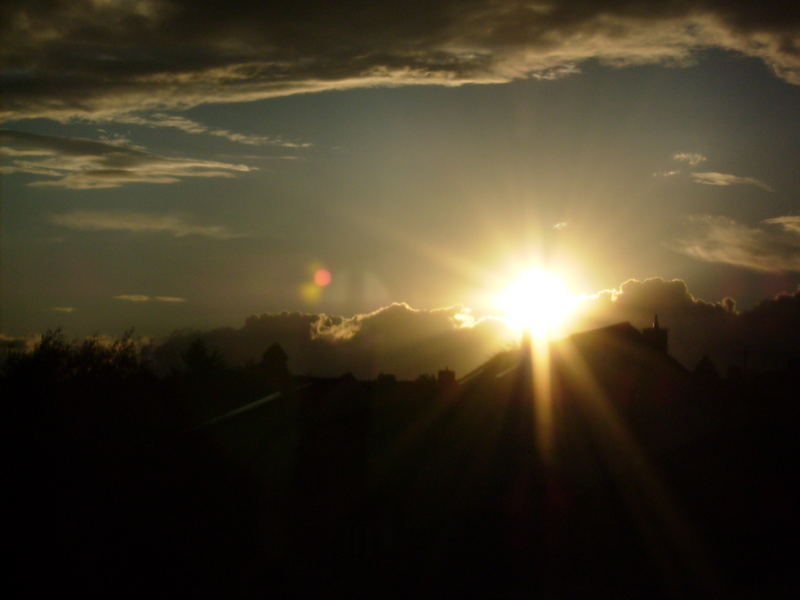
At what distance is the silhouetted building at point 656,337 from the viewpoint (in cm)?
3247

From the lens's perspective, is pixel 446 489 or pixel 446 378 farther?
pixel 446 378

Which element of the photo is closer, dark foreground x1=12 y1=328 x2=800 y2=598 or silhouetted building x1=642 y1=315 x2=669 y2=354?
dark foreground x1=12 y1=328 x2=800 y2=598

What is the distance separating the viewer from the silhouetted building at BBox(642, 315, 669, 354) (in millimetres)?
32469

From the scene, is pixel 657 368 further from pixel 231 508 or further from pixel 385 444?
pixel 231 508

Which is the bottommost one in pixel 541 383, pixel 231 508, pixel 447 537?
pixel 447 537

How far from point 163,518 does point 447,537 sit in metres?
7.80

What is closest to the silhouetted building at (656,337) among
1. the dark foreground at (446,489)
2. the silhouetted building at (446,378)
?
the dark foreground at (446,489)

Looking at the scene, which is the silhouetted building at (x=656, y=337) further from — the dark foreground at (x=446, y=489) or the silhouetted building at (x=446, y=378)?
the silhouetted building at (x=446, y=378)

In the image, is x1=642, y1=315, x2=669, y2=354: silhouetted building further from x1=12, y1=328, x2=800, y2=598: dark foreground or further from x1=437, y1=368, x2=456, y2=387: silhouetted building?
x1=437, y1=368, x2=456, y2=387: silhouetted building

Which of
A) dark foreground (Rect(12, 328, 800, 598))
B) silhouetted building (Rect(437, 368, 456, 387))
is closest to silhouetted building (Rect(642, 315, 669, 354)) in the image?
dark foreground (Rect(12, 328, 800, 598))

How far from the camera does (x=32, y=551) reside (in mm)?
17125

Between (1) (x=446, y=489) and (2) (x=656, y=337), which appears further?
(2) (x=656, y=337)

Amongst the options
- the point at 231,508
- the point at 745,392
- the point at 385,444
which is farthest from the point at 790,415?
the point at 231,508

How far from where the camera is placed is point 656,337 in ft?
109
